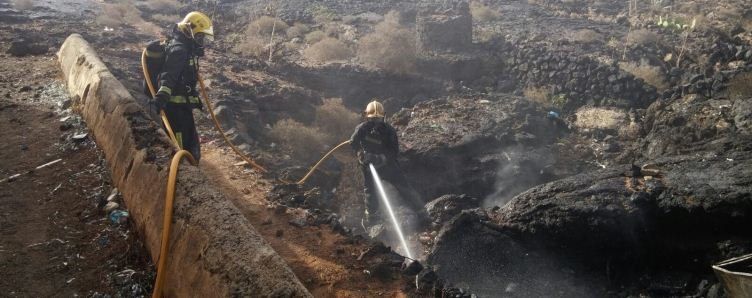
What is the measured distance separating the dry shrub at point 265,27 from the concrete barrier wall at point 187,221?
10.8m

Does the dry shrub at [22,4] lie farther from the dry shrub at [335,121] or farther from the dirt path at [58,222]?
the dirt path at [58,222]

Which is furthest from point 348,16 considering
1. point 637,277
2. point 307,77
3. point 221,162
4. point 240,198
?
point 637,277

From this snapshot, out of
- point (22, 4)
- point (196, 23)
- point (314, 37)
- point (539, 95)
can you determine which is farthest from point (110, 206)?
point (22, 4)

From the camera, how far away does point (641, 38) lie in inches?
505

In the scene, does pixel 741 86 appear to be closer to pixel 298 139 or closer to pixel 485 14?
pixel 298 139

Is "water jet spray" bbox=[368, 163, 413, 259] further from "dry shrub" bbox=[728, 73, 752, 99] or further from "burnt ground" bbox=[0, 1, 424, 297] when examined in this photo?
"dry shrub" bbox=[728, 73, 752, 99]

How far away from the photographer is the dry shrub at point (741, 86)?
800 cm

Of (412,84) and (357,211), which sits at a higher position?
(412,84)

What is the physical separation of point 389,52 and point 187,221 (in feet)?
31.4

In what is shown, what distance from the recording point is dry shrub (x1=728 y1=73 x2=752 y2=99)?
26.2 feet

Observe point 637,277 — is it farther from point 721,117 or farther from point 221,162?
point 221,162

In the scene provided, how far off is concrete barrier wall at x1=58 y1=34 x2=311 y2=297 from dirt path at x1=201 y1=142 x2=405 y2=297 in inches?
49.3

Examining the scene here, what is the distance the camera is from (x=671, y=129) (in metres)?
7.84

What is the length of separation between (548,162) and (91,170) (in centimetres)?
732
